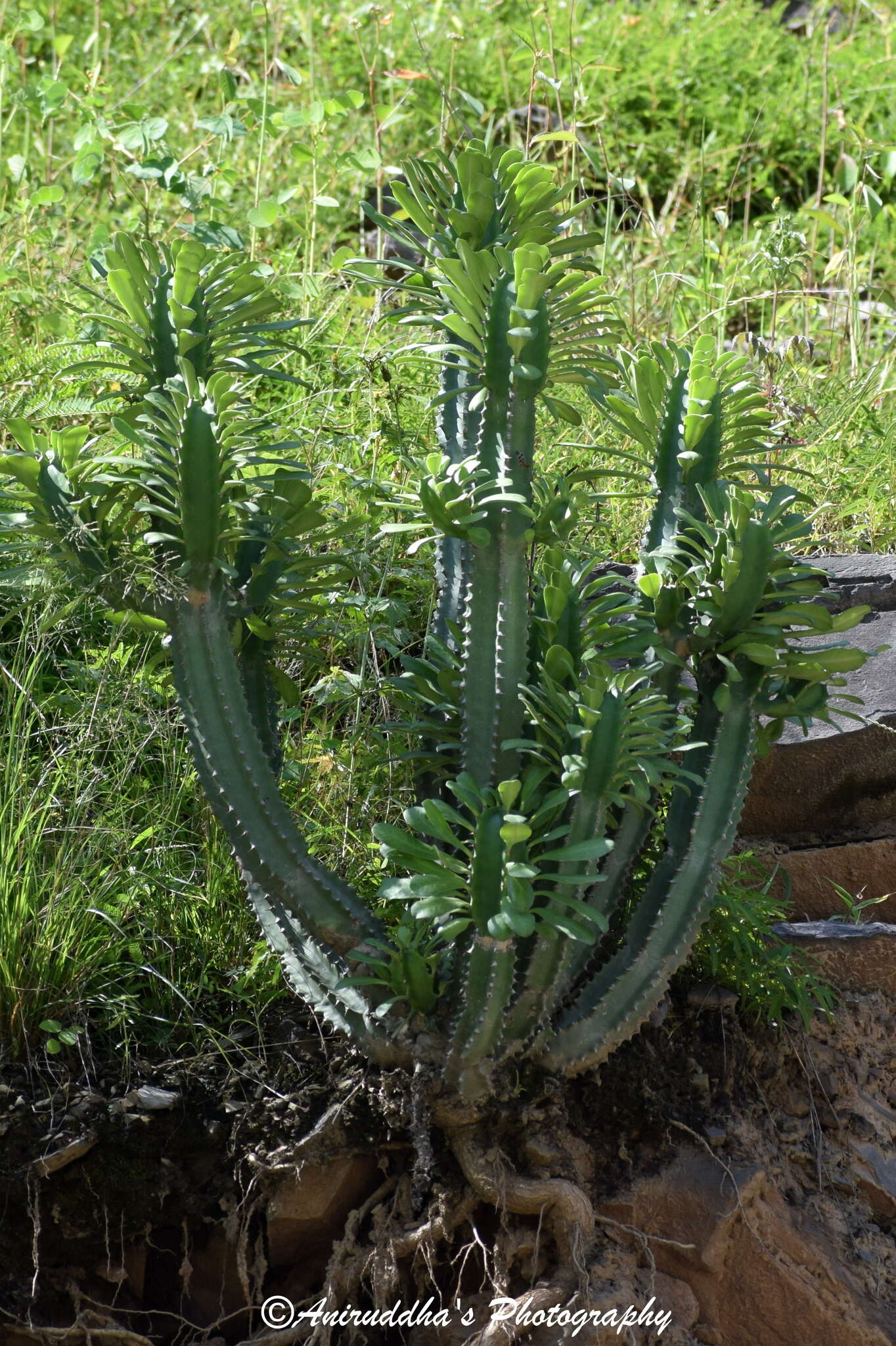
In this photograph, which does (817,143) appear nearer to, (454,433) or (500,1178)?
(454,433)

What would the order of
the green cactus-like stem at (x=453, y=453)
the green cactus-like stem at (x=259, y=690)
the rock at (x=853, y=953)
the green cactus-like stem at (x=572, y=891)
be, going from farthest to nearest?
the rock at (x=853, y=953) → the green cactus-like stem at (x=259, y=690) → the green cactus-like stem at (x=453, y=453) → the green cactus-like stem at (x=572, y=891)

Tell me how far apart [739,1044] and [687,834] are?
57cm

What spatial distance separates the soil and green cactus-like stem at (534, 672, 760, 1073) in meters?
0.13

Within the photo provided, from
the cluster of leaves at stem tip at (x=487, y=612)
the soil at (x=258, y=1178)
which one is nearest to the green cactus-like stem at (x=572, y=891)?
the cluster of leaves at stem tip at (x=487, y=612)

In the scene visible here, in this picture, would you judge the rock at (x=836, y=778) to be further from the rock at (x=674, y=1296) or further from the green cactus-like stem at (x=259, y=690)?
the green cactus-like stem at (x=259, y=690)

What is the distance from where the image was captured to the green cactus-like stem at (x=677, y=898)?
1.76 meters

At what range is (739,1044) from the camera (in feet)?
6.97

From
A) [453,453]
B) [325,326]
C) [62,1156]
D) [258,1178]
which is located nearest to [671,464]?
[453,453]

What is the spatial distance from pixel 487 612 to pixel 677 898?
0.50 metres

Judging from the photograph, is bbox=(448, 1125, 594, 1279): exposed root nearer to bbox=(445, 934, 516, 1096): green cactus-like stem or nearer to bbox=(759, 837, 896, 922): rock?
bbox=(445, 934, 516, 1096): green cactus-like stem

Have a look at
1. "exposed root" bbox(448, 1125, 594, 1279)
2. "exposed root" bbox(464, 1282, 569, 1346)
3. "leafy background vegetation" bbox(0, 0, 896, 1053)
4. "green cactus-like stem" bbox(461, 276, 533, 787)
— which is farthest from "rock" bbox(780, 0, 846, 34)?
"exposed root" bbox(464, 1282, 569, 1346)

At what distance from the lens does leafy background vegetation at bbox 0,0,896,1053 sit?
2053 millimetres

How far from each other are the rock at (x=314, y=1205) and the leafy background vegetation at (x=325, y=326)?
10.7 inches

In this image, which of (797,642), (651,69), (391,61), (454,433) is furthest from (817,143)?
(454,433)
